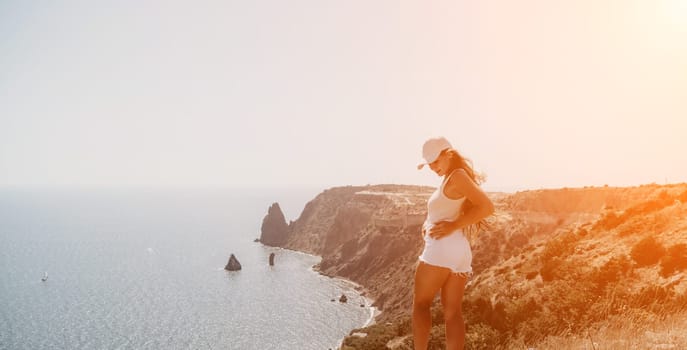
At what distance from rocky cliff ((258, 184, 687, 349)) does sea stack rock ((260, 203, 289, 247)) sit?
1.57 metres

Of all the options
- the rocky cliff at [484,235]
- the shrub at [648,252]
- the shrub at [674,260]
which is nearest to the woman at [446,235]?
the rocky cliff at [484,235]

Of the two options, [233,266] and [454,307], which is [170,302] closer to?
[233,266]

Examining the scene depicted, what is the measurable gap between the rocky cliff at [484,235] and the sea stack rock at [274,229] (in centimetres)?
157

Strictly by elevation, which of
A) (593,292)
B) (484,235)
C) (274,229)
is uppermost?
(593,292)

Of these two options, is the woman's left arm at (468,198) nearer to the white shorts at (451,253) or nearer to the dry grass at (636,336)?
the white shorts at (451,253)

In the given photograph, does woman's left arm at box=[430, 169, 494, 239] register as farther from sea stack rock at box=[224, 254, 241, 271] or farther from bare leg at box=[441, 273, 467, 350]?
sea stack rock at box=[224, 254, 241, 271]

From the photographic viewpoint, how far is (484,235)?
75.5m

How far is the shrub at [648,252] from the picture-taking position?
17.5 meters

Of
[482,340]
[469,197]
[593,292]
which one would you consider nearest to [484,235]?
[593,292]

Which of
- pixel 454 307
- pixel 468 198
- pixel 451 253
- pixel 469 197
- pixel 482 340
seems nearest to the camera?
pixel 469 197

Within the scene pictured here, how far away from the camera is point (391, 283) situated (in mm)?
91688

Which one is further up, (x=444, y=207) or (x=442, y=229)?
(x=444, y=207)

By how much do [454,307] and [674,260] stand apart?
14.6 metres

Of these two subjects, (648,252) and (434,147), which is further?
(648,252)
